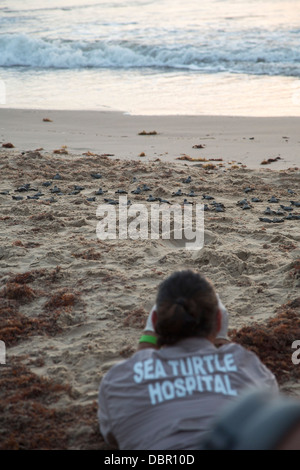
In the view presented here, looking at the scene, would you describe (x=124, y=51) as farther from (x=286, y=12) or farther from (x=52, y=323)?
(x=52, y=323)

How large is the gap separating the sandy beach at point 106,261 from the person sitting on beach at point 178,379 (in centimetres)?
51

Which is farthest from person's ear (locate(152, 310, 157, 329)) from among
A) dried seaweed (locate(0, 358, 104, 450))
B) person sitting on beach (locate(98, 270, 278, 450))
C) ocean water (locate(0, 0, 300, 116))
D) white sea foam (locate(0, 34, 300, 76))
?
white sea foam (locate(0, 34, 300, 76))

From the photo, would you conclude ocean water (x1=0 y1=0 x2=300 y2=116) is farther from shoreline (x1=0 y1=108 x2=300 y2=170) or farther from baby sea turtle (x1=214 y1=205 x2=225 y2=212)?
baby sea turtle (x1=214 y1=205 x2=225 y2=212)

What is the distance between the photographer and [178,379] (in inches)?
80.2

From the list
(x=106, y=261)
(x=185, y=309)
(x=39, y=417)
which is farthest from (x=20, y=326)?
(x=185, y=309)

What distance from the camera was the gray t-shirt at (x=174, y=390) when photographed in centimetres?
195

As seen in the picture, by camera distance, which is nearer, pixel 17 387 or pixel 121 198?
pixel 17 387

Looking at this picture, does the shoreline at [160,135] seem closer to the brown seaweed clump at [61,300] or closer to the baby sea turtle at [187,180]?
the baby sea turtle at [187,180]

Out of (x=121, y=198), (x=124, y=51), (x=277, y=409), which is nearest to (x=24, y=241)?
(x=121, y=198)

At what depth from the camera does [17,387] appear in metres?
2.88

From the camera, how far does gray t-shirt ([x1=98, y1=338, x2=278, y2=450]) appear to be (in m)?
1.95

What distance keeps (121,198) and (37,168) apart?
1676 millimetres

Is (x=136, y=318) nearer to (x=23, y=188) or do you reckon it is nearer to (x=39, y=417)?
(x=39, y=417)

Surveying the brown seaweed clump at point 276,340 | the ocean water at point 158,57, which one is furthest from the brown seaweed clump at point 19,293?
the ocean water at point 158,57
